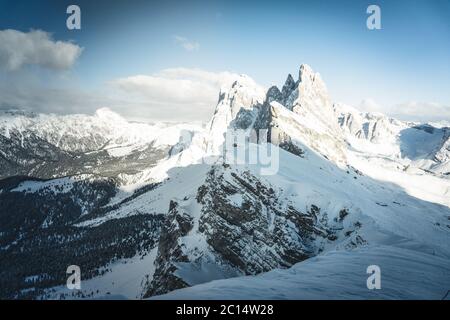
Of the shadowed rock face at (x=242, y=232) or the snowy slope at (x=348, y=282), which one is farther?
the shadowed rock face at (x=242, y=232)

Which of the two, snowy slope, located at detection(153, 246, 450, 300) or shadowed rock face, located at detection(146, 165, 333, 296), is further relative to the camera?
shadowed rock face, located at detection(146, 165, 333, 296)

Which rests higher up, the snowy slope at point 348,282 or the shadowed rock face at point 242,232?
the snowy slope at point 348,282

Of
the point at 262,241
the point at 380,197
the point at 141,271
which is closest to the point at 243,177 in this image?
the point at 262,241

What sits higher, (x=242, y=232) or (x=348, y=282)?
(x=348, y=282)

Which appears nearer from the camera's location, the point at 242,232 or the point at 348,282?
the point at 348,282

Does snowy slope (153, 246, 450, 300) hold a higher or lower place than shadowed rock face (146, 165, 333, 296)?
higher
